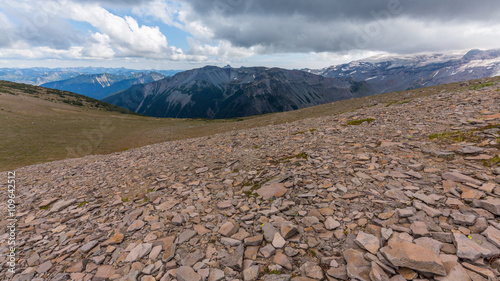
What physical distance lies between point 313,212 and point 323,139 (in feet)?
28.9

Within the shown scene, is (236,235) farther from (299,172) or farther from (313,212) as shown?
(299,172)

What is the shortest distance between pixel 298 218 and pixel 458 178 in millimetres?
5828

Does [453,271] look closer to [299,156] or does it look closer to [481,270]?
[481,270]

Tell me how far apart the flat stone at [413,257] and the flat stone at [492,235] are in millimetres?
1356

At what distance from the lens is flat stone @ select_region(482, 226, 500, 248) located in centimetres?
443

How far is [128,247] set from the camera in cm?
642

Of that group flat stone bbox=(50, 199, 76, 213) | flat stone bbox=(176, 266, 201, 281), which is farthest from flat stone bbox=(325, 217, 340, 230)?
flat stone bbox=(50, 199, 76, 213)

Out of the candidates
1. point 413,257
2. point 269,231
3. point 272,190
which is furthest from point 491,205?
point 272,190

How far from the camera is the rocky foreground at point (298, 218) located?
4.75 metres

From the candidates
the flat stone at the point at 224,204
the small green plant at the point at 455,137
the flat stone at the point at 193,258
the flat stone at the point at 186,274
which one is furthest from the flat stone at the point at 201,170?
the small green plant at the point at 455,137

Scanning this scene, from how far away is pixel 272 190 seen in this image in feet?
28.0

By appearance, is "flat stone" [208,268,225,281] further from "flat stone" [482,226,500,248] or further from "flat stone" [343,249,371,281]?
"flat stone" [482,226,500,248]

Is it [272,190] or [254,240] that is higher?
[272,190]

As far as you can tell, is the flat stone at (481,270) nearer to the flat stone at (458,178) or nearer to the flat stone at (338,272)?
the flat stone at (338,272)
